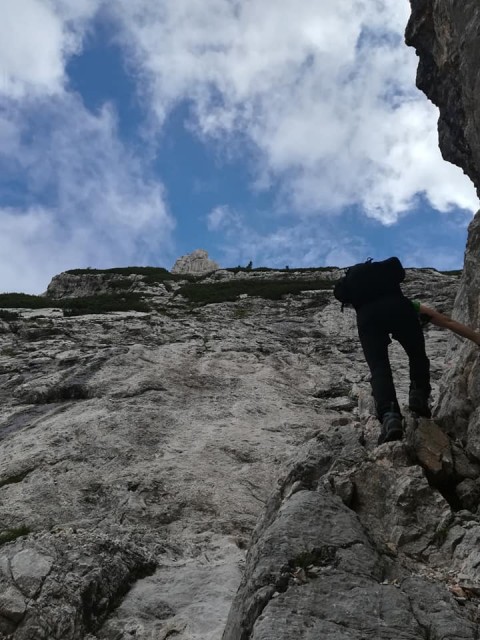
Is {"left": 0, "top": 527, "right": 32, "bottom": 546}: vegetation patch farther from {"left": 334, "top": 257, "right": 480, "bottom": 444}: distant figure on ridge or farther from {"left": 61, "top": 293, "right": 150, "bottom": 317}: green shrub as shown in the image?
{"left": 61, "top": 293, "right": 150, "bottom": 317}: green shrub

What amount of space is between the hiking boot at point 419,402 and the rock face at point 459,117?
1.29 ft

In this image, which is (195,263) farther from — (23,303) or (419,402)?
(419,402)

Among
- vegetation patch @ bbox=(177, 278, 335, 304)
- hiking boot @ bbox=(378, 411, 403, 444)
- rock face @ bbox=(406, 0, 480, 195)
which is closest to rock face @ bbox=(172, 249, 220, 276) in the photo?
vegetation patch @ bbox=(177, 278, 335, 304)

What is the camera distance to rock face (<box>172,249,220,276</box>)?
82.4 m

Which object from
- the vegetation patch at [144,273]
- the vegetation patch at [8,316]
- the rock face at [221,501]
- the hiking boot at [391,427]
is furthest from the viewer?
the vegetation patch at [144,273]

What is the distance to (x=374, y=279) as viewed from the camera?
8852 mm

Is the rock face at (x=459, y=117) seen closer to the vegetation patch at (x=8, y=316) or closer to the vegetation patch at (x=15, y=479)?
the vegetation patch at (x=15, y=479)

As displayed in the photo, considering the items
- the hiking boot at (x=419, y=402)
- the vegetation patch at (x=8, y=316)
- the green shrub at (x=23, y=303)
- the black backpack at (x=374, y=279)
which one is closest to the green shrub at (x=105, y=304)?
the green shrub at (x=23, y=303)

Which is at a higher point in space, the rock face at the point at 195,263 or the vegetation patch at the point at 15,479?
the rock face at the point at 195,263

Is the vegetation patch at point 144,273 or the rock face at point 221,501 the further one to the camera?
the vegetation patch at point 144,273

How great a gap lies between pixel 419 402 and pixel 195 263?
251ft

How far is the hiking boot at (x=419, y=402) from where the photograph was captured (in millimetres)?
8953

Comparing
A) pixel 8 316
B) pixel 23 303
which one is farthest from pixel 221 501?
pixel 23 303

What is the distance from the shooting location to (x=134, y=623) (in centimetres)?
764
